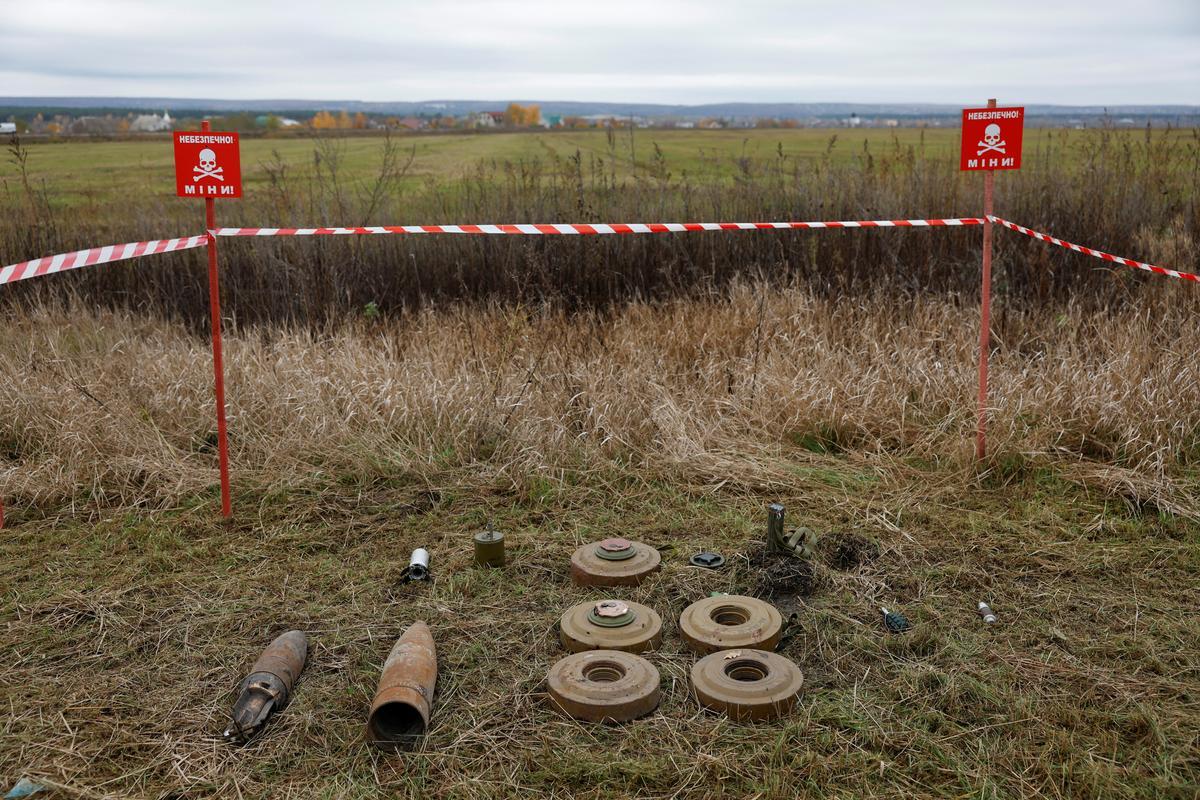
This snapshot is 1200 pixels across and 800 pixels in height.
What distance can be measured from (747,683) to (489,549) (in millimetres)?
1378

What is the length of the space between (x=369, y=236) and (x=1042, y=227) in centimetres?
627

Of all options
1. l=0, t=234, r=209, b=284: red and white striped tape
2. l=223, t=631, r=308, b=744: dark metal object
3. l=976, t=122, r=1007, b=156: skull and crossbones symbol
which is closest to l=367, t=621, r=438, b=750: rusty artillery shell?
l=223, t=631, r=308, b=744: dark metal object

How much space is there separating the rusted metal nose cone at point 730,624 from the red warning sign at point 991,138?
254cm

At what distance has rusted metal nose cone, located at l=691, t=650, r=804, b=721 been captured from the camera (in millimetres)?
2883

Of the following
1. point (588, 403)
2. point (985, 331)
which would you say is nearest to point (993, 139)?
point (985, 331)

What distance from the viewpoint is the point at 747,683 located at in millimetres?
2971

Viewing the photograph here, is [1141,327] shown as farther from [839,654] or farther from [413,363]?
[413,363]

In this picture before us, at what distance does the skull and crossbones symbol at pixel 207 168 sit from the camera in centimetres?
410

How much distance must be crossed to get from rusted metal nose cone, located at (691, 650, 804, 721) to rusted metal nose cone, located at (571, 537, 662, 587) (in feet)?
2.22

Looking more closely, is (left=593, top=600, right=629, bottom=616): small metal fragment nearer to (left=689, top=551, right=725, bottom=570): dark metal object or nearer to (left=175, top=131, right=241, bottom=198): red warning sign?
(left=689, top=551, right=725, bottom=570): dark metal object

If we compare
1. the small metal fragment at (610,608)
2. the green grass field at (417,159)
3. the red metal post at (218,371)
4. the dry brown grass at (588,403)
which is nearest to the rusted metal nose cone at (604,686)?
the small metal fragment at (610,608)

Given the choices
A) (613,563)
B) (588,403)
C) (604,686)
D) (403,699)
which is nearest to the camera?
(403,699)

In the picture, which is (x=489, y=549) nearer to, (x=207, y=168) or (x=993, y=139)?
(x=207, y=168)

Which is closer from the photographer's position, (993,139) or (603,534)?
(603,534)
